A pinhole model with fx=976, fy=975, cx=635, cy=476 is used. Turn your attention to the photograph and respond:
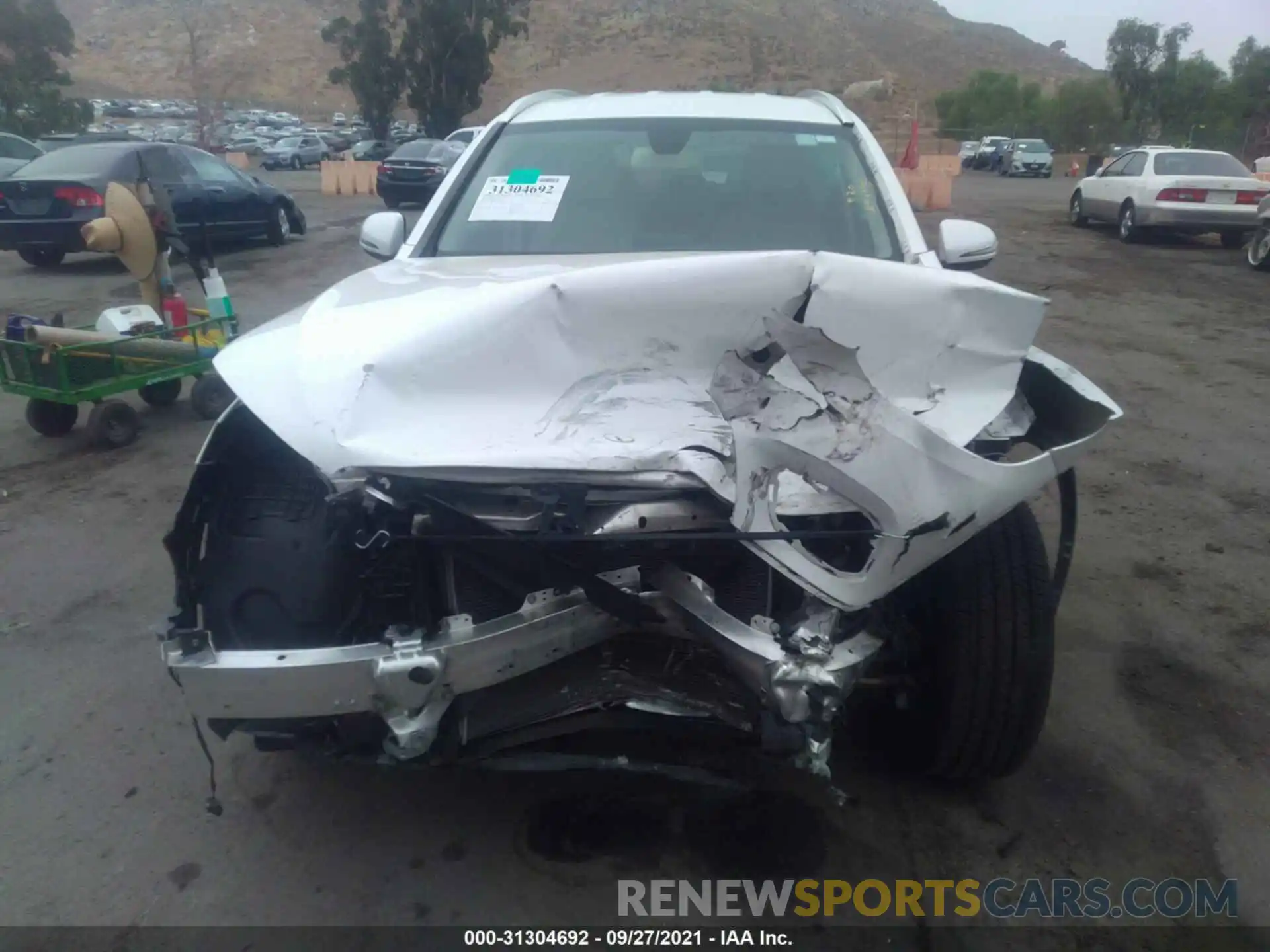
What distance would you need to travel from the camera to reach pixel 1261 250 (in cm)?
1310

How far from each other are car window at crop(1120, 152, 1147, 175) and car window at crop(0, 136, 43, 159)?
18445 mm

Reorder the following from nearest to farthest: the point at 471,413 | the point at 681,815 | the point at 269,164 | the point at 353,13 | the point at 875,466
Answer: the point at 875,466 < the point at 471,413 < the point at 681,815 < the point at 269,164 < the point at 353,13

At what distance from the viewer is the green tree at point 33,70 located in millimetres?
32531

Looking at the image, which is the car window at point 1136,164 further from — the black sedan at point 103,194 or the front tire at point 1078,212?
→ the black sedan at point 103,194

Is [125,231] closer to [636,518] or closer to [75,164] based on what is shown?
[636,518]

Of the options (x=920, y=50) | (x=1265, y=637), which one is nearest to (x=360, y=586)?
(x=1265, y=637)

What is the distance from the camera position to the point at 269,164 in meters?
36.7

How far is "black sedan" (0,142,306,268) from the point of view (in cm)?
1147

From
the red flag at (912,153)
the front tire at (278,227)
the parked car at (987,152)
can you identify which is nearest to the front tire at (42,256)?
the front tire at (278,227)

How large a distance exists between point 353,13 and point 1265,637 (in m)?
95.5

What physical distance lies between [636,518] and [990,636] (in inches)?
42.0

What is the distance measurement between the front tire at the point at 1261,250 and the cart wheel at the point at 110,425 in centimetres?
1363

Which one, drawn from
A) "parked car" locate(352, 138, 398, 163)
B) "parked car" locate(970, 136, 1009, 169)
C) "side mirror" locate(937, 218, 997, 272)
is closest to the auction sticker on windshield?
"side mirror" locate(937, 218, 997, 272)

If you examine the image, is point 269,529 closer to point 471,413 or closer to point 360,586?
point 360,586
